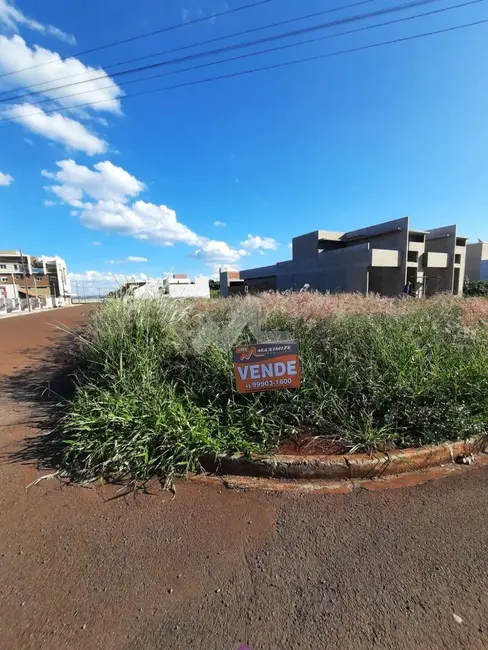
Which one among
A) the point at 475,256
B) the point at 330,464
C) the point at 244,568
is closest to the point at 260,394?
the point at 330,464

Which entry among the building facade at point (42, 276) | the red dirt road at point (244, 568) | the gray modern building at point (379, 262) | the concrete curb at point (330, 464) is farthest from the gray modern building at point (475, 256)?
the building facade at point (42, 276)

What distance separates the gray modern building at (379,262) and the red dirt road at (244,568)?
20.3m

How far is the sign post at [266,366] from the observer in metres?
2.96

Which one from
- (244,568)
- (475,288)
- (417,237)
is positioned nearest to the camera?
(244,568)

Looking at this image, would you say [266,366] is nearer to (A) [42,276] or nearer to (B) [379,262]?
(B) [379,262]

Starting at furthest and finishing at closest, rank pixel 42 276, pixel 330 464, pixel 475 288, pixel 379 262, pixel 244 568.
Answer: pixel 42 276
pixel 475 288
pixel 379 262
pixel 330 464
pixel 244 568

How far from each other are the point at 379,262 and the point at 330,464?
2525cm

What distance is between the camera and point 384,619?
1.52 metres

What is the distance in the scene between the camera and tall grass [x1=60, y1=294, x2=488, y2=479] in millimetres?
2857

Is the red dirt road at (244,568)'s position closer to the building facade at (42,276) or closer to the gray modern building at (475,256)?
the building facade at (42,276)

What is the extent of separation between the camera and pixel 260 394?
10.9 feet

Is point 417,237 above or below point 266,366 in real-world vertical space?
above

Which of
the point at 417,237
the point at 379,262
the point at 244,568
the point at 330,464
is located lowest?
the point at 244,568

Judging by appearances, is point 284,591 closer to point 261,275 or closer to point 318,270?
point 318,270
